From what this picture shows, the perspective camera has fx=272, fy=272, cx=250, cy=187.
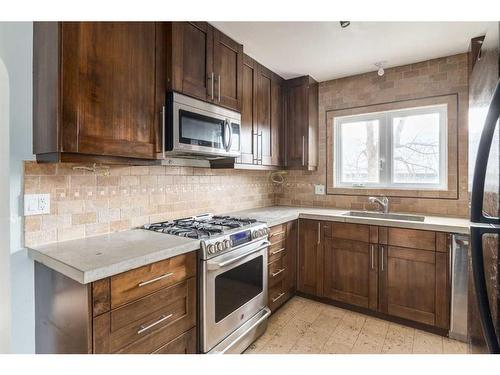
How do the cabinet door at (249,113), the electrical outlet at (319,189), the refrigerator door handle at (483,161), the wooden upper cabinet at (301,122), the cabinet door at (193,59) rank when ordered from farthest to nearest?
the electrical outlet at (319,189)
the wooden upper cabinet at (301,122)
the cabinet door at (249,113)
the cabinet door at (193,59)
the refrigerator door handle at (483,161)

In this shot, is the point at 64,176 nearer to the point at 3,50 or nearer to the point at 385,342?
the point at 3,50

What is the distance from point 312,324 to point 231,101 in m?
1.98

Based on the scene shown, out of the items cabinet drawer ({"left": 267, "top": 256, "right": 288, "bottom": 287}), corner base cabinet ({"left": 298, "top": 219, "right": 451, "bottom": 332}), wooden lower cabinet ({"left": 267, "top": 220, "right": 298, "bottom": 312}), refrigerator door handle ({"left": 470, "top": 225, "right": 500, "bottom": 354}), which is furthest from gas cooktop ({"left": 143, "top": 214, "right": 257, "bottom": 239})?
refrigerator door handle ({"left": 470, "top": 225, "right": 500, "bottom": 354})

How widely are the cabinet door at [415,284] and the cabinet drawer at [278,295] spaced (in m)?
0.84

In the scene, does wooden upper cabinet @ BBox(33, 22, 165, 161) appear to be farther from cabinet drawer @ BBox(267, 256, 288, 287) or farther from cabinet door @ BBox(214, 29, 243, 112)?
cabinet drawer @ BBox(267, 256, 288, 287)

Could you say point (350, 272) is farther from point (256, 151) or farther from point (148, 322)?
point (148, 322)

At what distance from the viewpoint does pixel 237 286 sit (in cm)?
189

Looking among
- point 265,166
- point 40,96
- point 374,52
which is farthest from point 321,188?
point 40,96

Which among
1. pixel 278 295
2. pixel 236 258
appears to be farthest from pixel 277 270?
pixel 236 258

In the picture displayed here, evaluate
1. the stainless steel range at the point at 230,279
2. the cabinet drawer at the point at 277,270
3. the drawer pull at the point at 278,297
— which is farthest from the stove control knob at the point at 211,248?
the drawer pull at the point at 278,297

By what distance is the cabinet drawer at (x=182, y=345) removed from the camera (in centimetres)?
142

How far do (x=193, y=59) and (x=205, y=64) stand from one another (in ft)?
0.38

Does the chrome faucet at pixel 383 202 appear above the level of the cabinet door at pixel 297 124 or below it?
below

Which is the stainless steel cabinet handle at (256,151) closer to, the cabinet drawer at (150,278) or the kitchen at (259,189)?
the kitchen at (259,189)
